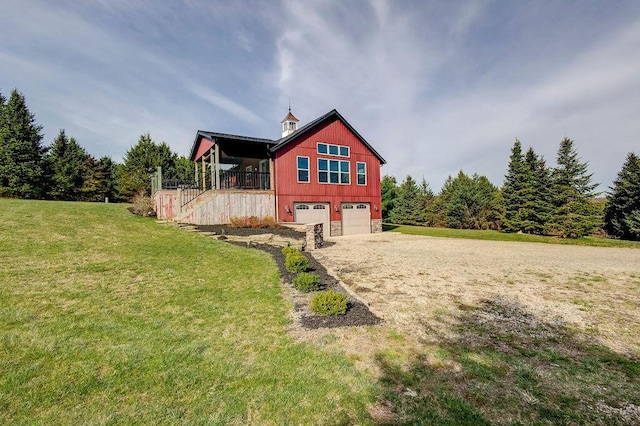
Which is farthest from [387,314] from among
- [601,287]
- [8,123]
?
[8,123]

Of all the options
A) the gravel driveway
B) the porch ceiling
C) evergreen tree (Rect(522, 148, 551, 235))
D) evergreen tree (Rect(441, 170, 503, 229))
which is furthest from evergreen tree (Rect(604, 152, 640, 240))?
the porch ceiling

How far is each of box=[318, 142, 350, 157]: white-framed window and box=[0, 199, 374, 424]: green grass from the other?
13.3 m

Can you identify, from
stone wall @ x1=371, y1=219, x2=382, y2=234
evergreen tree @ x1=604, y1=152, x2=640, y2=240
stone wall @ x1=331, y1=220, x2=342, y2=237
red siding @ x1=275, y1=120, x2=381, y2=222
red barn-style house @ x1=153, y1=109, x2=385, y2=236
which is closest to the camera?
red barn-style house @ x1=153, y1=109, x2=385, y2=236

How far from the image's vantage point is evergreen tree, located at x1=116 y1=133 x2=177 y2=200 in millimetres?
36531

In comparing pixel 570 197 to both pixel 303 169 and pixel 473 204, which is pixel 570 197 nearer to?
pixel 473 204

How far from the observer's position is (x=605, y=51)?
11352 millimetres

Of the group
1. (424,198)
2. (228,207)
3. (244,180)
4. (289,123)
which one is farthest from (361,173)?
(424,198)

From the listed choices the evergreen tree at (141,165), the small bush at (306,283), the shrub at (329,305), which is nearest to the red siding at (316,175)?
the small bush at (306,283)

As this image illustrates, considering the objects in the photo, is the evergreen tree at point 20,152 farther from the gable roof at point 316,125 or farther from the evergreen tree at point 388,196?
the evergreen tree at point 388,196

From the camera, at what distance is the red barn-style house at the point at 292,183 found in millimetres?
14742

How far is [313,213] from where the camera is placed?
18.2m

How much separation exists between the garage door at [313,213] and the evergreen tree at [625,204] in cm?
2702

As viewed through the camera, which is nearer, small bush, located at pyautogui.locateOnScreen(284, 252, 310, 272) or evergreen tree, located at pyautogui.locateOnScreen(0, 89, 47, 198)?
small bush, located at pyautogui.locateOnScreen(284, 252, 310, 272)

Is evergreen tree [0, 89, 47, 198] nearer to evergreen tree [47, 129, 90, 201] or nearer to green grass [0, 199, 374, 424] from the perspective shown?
evergreen tree [47, 129, 90, 201]
